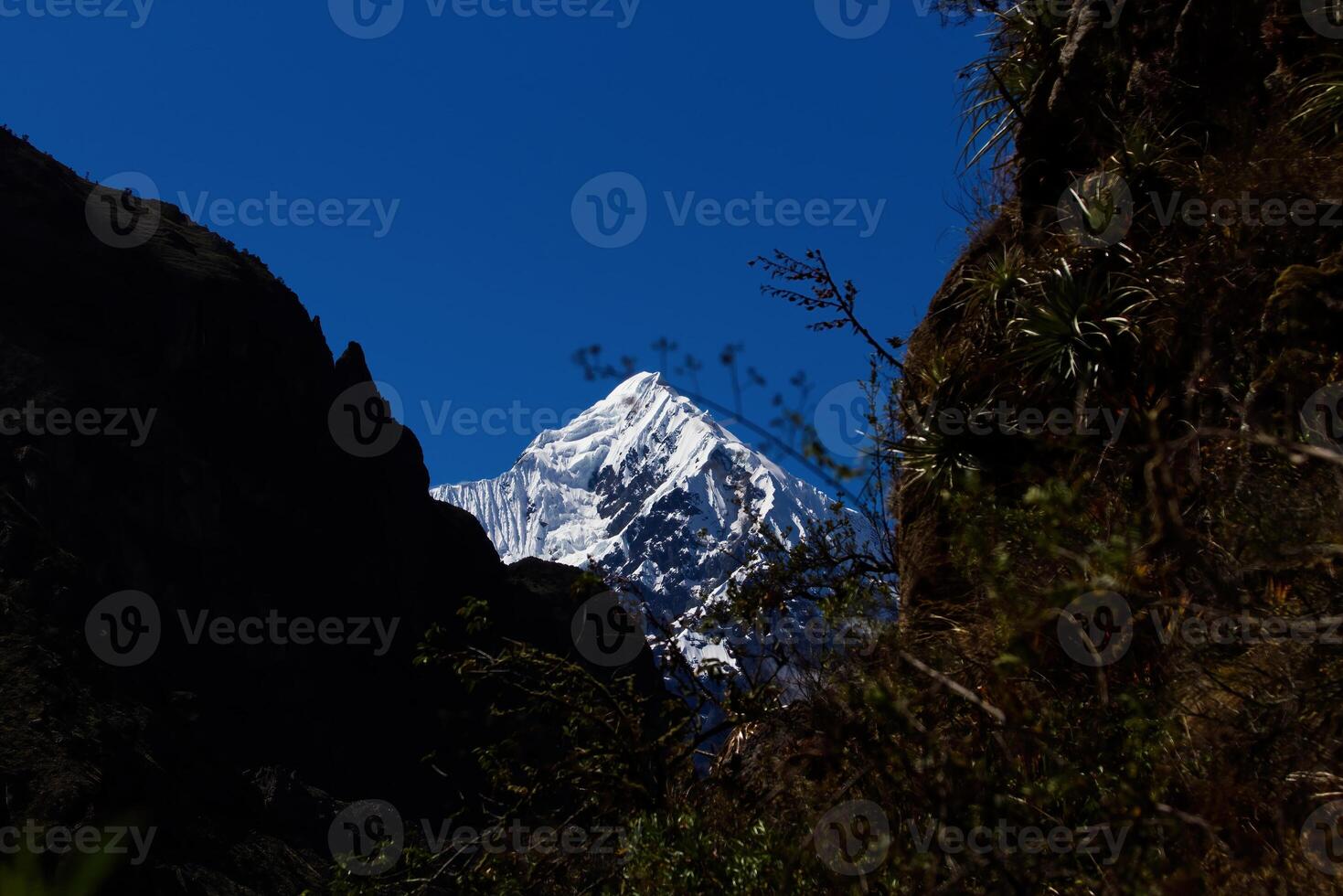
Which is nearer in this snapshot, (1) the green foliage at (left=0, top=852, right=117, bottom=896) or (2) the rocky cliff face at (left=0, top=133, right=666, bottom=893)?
(1) the green foliage at (left=0, top=852, right=117, bottom=896)

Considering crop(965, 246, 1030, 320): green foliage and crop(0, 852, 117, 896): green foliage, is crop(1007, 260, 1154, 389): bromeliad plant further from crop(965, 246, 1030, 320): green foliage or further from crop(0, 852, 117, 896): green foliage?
crop(0, 852, 117, 896): green foliage

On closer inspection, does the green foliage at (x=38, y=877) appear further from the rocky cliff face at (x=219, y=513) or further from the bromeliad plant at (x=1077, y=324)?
the rocky cliff face at (x=219, y=513)

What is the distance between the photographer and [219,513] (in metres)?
63.1

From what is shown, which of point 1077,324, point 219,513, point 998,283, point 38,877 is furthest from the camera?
point 219,513

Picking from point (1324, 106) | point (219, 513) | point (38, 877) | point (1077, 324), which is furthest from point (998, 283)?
point (219, 513)

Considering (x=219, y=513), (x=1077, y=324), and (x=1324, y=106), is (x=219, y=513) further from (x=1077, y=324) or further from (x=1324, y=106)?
(x=1324, y=106)

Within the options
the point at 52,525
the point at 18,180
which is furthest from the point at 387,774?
the point at 18,180

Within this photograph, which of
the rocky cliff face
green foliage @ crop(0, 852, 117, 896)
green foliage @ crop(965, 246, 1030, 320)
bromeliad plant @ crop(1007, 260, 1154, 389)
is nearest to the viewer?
green foliage @ crop(0, 852, 117, 896)

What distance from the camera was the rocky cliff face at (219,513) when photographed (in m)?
46.4

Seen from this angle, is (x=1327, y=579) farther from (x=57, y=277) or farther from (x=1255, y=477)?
(x=57, y=277)

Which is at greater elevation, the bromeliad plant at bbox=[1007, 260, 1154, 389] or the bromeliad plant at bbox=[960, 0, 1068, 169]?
the bromeliad plant at bbox=[960, 0, 1068, 169]

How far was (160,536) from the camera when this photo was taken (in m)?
58.5

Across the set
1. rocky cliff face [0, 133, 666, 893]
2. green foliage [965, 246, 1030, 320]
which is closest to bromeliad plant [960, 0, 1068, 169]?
green foliage [965, 246, 1030, 320]

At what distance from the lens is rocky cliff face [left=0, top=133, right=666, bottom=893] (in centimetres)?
4644
